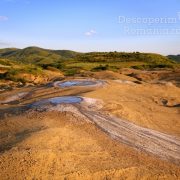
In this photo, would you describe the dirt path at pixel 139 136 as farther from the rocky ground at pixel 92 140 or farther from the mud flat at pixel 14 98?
the mud flat at pixel 14 98

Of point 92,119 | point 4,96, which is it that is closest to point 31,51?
point 4,96

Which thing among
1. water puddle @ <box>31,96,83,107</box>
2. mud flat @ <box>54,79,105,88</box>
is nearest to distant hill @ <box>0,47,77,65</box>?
mud flat @ <box>54,79,105,88</box>

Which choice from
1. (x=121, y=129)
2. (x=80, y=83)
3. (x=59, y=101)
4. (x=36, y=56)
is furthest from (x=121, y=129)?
(x=36, y=56)

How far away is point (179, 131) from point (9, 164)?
5682 millimetres

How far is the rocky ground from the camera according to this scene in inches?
287

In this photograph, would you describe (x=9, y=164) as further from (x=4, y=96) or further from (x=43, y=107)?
(x=4, y=96)

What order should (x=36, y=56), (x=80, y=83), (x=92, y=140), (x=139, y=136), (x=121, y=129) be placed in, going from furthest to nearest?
(x=36, y=56), (x=80, y=83), (x=121, y=129), (x=139, y=136), (x=92, y=140)

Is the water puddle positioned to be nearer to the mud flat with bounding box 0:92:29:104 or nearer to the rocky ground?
the rocky ground

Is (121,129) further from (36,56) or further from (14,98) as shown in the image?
(36,56)

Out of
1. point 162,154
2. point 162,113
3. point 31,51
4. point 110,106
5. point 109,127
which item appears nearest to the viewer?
point 162,154

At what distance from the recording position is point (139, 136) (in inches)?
385

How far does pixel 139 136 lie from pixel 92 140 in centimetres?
153

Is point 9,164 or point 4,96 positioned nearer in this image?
point 9,164

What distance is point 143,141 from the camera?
30.8ft
